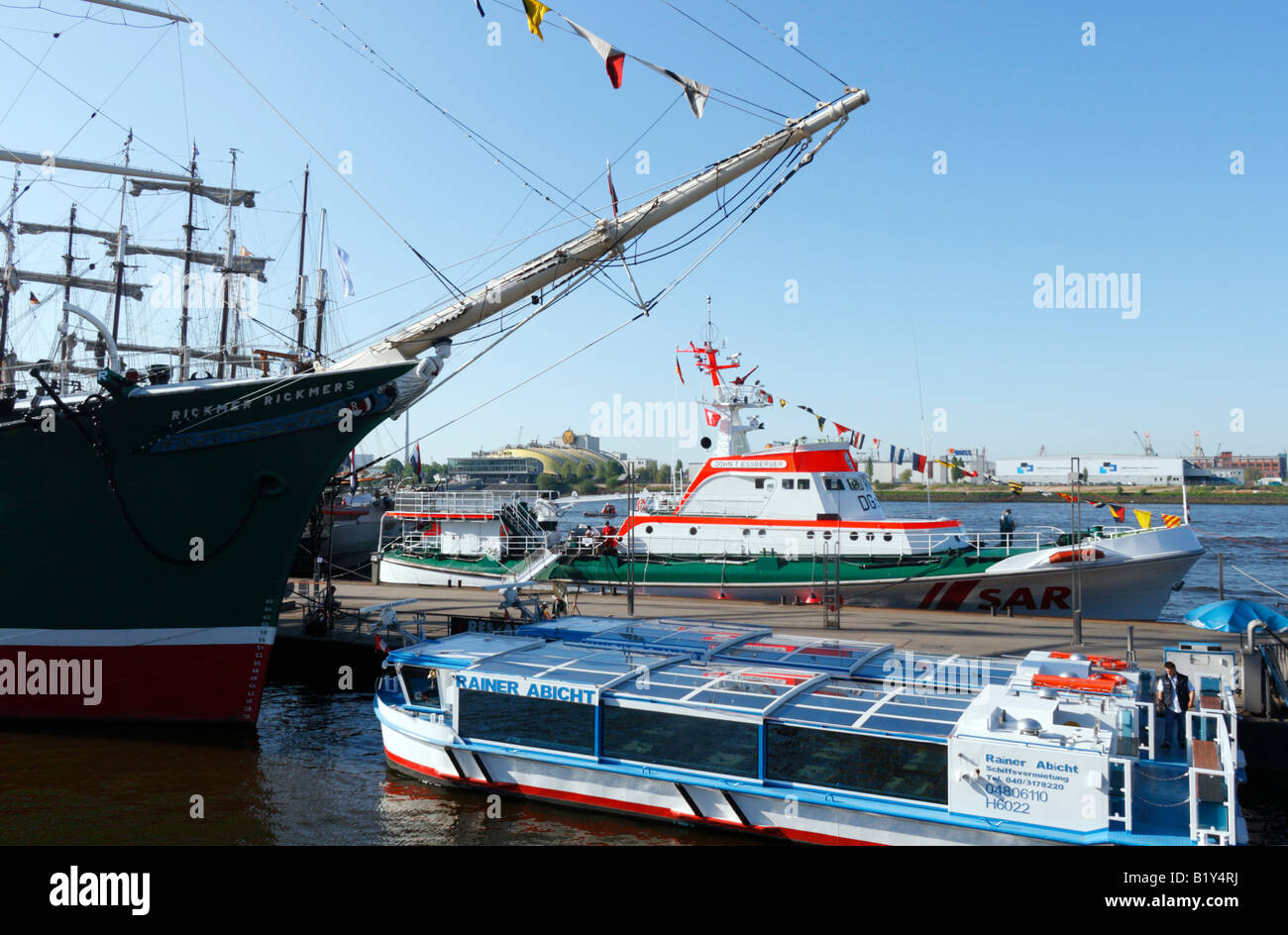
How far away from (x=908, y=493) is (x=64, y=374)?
160m

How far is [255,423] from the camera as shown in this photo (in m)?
15.8

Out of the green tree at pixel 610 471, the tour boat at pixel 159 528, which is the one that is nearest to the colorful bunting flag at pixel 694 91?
the tour boat at pixel 159 528

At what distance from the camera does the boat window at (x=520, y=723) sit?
40.1ft

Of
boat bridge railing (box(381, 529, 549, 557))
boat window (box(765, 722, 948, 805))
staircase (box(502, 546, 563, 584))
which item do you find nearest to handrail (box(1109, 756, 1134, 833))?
boat window (box(765, 722, 948, 805))

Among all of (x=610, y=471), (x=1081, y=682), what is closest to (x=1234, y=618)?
(x=1081, y=682)

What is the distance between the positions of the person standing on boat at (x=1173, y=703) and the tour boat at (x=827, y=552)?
10863 millimetres

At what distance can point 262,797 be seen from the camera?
41.2ft

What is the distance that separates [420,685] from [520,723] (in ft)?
6.44

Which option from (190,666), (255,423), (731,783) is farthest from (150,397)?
(731,783)

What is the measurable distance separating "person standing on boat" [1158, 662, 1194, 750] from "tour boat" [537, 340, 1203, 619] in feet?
35.6

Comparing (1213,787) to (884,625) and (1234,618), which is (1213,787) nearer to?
(1234,618)

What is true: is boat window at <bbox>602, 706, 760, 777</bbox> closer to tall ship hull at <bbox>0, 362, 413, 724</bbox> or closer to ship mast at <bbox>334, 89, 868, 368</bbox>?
tall ship hull at <bbox>0, 362, 413, 724</bbox>

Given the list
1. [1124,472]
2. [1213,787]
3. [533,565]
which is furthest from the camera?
[1124,472]

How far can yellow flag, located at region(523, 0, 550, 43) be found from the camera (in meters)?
13.5
